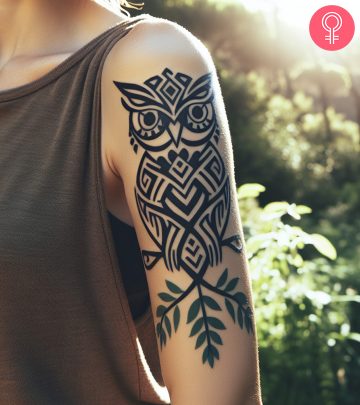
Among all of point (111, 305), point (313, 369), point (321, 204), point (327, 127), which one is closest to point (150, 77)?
point (111, 305)

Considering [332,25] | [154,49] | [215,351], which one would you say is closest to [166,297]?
[215,351]

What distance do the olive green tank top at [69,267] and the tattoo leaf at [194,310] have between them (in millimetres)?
132

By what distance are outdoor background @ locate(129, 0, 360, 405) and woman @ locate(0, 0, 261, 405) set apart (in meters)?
1.02

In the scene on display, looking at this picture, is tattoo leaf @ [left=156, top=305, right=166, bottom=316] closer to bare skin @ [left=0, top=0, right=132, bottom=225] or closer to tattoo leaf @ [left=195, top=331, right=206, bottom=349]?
tattoo leaf @ [left=195, top=331, right=206, bottom=349]

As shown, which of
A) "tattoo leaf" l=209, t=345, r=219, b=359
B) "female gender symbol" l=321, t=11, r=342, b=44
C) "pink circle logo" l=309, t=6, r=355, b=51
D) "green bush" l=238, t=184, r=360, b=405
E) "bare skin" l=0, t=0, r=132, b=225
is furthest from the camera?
"female gender symbol" l=321, t=11, r=342, b=44

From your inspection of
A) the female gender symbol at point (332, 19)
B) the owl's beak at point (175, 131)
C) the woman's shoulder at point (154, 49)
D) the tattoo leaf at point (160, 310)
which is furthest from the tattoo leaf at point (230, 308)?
the female gender symbol at point (332, 19)

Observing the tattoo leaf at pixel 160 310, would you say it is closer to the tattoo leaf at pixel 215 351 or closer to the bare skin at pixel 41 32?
the tattoo leaf at pixel 215 351

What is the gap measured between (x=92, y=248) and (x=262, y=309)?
7.13ft

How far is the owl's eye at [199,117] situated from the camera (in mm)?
1288

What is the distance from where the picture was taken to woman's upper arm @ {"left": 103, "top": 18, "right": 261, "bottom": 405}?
4.11 ft

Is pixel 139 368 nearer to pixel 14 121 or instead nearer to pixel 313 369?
pixel 14 121

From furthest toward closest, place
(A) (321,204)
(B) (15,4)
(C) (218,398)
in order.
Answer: (A) (321,204)
(B) (15,4)
(C) (218,398)

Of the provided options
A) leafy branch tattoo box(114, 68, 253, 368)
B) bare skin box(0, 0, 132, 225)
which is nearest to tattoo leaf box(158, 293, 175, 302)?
leafy branch tattoo box(114, 68, 253, 368)

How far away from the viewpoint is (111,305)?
133 cm
